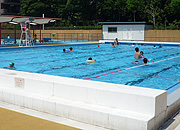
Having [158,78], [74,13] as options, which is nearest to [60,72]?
[158,78]

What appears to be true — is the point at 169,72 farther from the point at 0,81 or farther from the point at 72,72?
the point at 0,81

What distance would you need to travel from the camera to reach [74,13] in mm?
66188

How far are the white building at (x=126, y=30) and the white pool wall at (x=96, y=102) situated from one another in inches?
1444

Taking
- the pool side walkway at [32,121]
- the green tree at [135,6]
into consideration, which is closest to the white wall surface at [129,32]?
the green tree at [135,6]

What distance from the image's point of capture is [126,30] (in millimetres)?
43094

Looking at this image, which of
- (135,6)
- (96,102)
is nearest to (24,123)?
(96,102)

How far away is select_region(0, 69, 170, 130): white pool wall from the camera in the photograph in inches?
198

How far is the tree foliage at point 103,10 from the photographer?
5338 cm

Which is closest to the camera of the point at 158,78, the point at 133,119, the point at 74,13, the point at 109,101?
the point at 133,119

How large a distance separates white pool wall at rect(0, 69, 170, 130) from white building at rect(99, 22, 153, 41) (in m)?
36.7

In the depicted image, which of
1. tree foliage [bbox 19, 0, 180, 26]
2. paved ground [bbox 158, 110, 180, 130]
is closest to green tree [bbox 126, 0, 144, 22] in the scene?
tree foliage [bbox 19, 0, 180, 26]

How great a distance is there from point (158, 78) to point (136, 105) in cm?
751

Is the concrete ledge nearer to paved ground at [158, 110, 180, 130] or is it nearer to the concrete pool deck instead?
the concrete pool deck

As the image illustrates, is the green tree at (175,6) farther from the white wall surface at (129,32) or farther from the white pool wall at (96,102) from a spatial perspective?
the white pool wall at (96,102)
